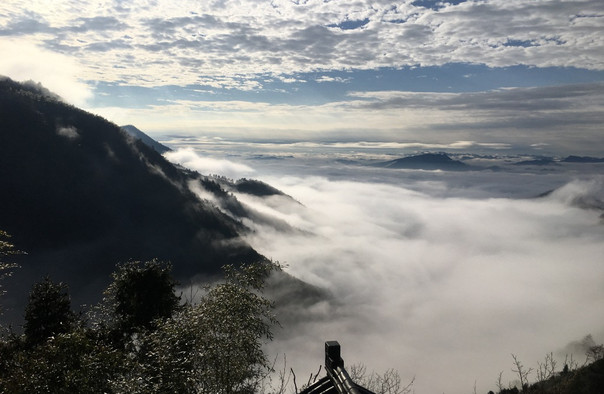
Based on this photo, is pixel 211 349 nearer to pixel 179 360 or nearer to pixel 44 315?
pixel 179 360

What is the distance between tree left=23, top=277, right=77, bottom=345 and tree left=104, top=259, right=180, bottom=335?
16.1 feet

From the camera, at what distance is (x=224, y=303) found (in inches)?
992

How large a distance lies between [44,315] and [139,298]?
1132 centimetres

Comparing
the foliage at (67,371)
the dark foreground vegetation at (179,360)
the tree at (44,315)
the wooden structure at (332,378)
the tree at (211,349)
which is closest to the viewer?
the wooden structure at (332,378)

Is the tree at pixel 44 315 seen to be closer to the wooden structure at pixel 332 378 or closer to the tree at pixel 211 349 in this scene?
the tree at pixel 211 349

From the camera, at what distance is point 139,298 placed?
47500 millimetres

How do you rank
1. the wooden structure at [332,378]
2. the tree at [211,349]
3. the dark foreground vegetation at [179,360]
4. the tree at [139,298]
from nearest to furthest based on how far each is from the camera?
the wooden structure at [332,378], the dark foreground vegetation at [179,360], the tree at [211,349], the tree at [139,298]

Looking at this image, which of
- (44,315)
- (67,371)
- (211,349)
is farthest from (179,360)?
(44,315)

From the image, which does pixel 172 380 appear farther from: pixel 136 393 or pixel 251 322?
pixel 251 322

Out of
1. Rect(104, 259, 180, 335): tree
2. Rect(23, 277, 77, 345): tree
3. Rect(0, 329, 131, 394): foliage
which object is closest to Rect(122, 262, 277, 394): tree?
Rect(0, 329, 131, 394): foliage

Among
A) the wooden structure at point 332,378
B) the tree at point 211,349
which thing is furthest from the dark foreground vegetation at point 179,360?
the wooden structure at point 332,378

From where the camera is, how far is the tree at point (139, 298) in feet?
154

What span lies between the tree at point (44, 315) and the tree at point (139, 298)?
4.91 metres

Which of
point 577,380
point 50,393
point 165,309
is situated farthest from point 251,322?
point 577,380
